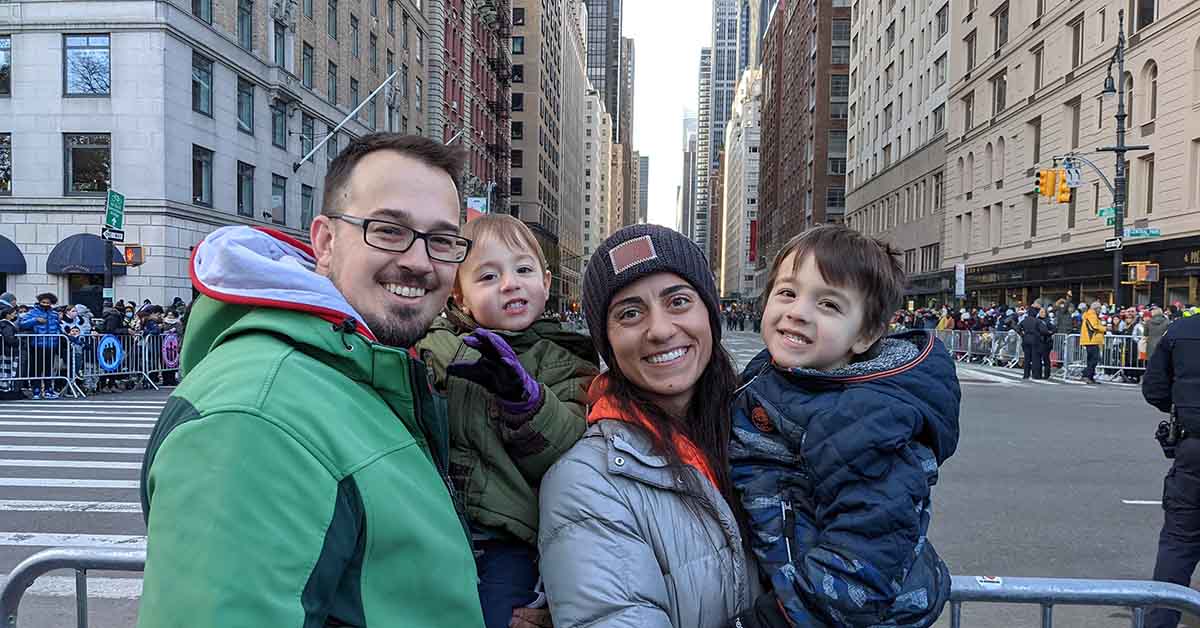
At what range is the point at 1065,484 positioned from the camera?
898cm

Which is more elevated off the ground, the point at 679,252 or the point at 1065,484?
the point at 679,252

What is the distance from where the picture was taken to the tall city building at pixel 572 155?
120m

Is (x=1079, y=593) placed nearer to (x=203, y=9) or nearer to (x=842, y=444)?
(x=842, y=444)

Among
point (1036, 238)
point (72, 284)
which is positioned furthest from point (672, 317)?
point (1036, 238)

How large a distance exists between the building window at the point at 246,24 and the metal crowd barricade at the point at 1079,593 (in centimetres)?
3222

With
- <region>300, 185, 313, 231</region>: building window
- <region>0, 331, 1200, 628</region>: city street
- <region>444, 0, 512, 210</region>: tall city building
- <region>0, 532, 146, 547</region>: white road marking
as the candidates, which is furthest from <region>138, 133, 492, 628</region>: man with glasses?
<region>444, 0, 512, 210</region>: tall city building

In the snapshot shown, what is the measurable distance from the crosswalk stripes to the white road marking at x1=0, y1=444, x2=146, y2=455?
1 centimetres

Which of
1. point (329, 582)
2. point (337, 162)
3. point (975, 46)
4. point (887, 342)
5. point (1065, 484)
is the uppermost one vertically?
point (975, 46)

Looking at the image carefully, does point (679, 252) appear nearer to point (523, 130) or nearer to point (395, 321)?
point (395, 321)

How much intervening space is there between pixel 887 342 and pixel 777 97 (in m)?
124

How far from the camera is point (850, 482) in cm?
196

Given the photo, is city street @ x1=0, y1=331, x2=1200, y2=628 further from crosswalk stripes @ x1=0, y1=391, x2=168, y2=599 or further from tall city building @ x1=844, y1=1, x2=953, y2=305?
tall city building @ x1=844, y1=1, x2=953, y2=305

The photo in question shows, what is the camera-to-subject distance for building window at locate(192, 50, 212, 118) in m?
26.7

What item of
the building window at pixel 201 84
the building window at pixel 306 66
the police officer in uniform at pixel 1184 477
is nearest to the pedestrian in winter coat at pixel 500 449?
the police officer in uniform at pixel 1184 477
